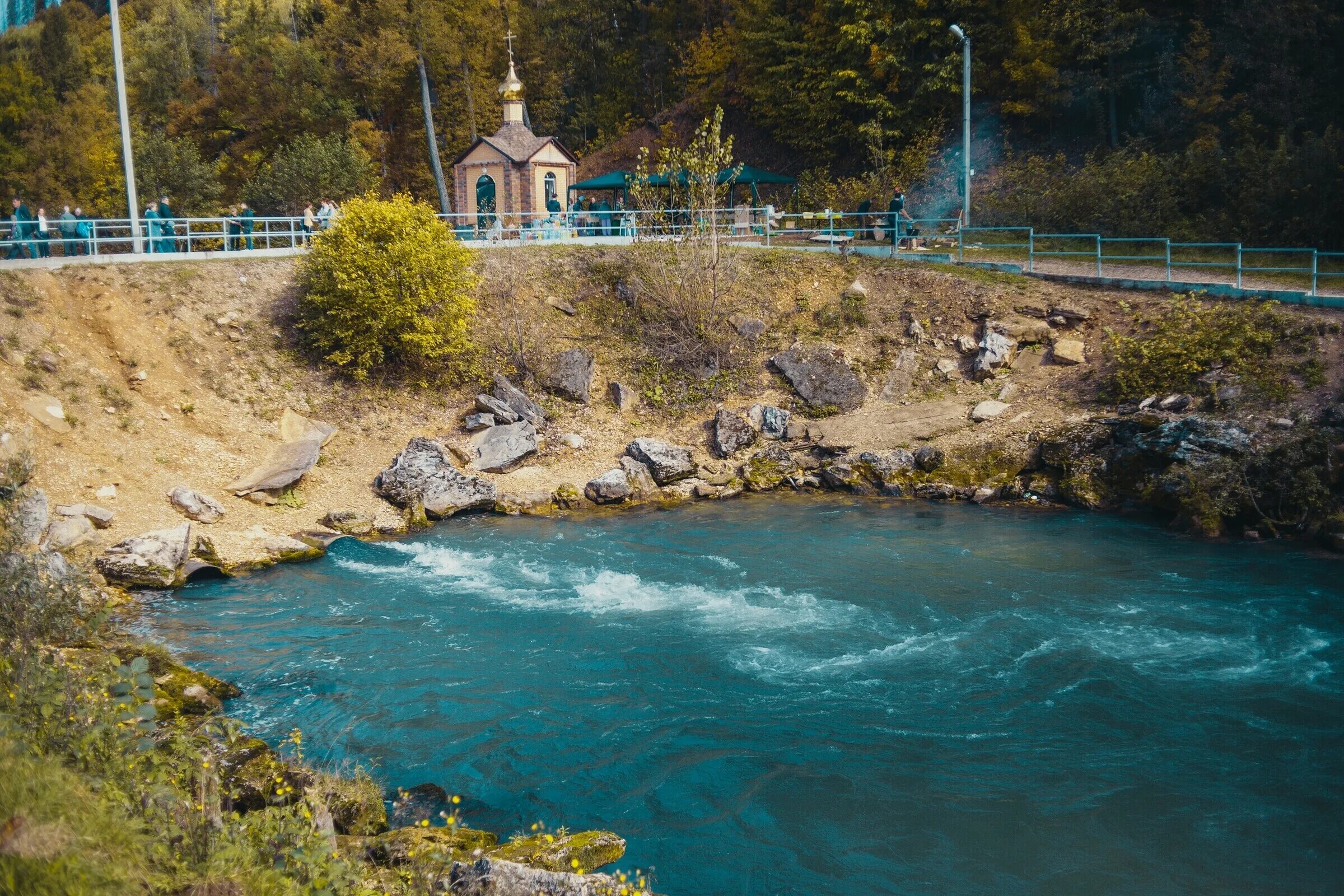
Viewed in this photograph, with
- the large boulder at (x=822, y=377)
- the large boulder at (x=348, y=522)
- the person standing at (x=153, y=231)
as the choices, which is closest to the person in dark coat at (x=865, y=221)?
the large boulder at (x=822, y=377)

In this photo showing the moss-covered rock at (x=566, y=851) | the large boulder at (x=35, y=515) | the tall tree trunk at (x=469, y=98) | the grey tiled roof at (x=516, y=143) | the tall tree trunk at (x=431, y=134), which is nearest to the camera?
the moss-covered rock at (x=566, y=851)

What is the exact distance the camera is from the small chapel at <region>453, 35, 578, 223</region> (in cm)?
3741

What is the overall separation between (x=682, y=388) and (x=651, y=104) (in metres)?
35.1

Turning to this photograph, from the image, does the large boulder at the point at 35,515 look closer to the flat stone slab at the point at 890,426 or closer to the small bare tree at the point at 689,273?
the small bare tree at the point at 689,273

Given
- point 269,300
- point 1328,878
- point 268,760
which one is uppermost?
point 269,300

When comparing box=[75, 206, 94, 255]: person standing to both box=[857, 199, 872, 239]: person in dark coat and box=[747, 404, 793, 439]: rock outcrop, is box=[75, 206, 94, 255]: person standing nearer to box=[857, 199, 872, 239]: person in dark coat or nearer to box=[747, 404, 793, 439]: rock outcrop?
box=[747, 404, 793, 439]: rock outcrop

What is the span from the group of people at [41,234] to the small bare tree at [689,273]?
13.5m

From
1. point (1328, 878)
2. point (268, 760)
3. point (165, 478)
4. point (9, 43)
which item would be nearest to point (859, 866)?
point (1328, 878)

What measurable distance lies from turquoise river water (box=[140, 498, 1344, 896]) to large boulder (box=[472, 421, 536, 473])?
3.29 m

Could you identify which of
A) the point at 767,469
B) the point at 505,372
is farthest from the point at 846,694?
the point at 505,372

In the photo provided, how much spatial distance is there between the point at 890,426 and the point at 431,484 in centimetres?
1056

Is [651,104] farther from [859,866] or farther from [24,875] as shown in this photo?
[24,875]

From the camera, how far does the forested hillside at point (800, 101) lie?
3369 cm

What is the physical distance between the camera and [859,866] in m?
10.2
